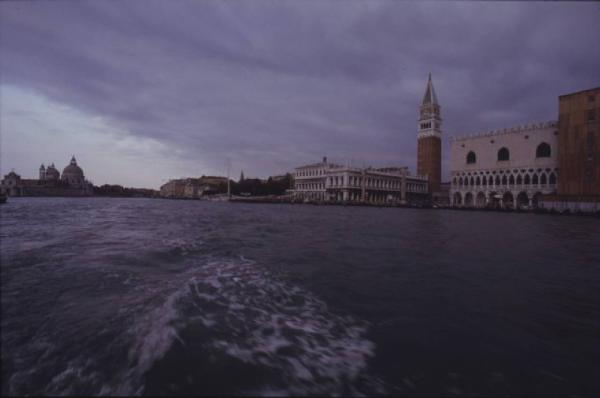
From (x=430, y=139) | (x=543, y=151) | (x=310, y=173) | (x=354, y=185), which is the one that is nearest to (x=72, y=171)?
(x=310, y=173)

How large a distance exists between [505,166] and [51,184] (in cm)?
13557

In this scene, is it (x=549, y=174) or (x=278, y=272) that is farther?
(x=549, y=174)

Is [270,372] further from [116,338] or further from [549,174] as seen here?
[549,174]

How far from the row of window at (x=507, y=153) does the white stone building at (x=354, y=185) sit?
18.7 m

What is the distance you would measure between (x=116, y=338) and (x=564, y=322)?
487cm

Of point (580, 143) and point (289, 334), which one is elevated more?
point (580, 143)

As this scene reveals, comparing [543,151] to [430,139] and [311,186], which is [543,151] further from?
[311,186]

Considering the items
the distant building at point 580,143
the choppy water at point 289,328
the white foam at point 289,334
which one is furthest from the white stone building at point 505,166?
the white foam at point 289,334

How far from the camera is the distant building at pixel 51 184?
107125 millimetres

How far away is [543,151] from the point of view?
5269cm

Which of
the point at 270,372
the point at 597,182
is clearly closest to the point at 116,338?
the point at 270,372

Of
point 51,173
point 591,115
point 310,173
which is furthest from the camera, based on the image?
point 51,173

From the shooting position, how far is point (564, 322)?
398cm

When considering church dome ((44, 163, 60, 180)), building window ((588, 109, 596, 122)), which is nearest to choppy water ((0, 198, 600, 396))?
building window ((588, 109, 596, 122))
